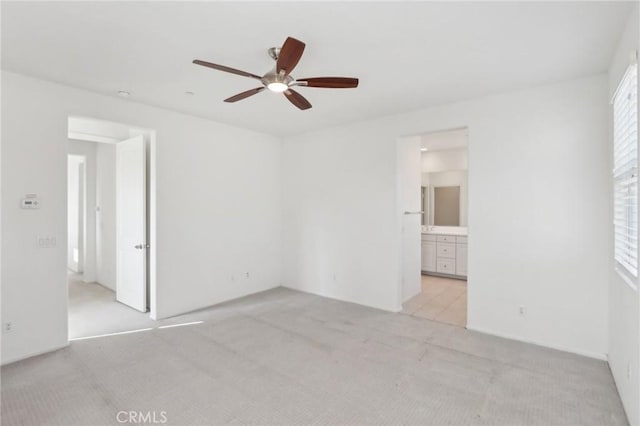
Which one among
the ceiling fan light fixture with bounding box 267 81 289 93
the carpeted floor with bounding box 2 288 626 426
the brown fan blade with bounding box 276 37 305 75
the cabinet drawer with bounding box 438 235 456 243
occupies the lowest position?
the carpeted floor with bounding box 2 288 626 426

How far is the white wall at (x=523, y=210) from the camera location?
3.01 m

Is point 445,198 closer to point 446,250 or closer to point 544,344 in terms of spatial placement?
point 446,250

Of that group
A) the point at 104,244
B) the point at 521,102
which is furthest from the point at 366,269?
the point at 104,244

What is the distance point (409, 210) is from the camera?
490 centimetres

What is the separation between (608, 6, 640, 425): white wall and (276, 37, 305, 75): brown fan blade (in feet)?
6.69

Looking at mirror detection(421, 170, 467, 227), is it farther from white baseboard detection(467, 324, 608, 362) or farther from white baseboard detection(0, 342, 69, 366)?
white baseboard detection(0, 342, 69, 366)

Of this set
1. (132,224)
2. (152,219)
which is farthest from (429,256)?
(132,224)

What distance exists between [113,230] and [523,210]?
244 inches

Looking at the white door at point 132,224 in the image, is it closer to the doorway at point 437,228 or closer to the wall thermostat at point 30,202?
the wall thermostat at point 30,202

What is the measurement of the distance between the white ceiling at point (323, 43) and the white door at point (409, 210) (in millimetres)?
1183

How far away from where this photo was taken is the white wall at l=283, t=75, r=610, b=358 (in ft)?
9.89

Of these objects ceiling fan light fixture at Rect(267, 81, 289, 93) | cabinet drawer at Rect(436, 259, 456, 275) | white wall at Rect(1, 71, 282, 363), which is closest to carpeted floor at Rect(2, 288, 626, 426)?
white wall at Rect(1, 71, 282, 363)

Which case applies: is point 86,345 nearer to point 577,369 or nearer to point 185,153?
point 185,153

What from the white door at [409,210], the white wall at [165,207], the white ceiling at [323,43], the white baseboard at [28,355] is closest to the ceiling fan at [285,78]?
the white ceiling at [323,43]
